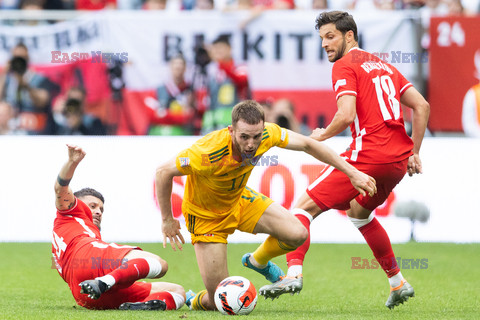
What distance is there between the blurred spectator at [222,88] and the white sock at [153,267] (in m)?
6.34

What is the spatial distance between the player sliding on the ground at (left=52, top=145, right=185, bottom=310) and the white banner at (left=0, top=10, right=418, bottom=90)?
6355 mm

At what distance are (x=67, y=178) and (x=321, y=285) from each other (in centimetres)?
338

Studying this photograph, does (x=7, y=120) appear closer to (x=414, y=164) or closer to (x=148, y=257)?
(x=148, y=257)

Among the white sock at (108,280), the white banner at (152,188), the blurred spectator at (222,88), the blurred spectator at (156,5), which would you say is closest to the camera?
the white sock at (108,280)

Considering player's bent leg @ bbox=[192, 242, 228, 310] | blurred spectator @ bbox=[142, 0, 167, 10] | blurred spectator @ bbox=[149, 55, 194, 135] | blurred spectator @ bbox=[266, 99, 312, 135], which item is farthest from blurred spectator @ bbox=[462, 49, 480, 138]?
player's bent leg @ bbox=[192, 242, 228, 310]

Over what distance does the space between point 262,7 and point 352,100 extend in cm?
704

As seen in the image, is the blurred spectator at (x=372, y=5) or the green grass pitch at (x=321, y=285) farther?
the blurred spectator at (x=372, y=5)

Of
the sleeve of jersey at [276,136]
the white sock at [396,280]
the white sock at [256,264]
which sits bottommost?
the white sock at [396,280]

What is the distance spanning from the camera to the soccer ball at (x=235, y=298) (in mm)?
6812

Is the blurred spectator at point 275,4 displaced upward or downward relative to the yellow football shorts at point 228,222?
upward

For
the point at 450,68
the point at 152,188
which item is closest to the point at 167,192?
the point at 152,188

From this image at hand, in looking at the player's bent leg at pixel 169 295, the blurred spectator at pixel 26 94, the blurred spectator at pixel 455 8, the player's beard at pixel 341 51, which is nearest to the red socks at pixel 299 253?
the player's bent leg at pixel 169 295

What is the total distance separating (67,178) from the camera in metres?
7.22

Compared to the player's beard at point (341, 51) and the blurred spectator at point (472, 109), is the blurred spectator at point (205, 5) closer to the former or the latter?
the blurred spectator at point (472, 109)
